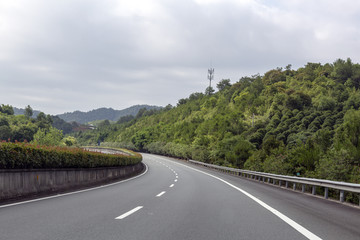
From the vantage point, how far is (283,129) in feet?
282

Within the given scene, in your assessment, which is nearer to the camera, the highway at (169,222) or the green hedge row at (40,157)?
the highway at (169,222)

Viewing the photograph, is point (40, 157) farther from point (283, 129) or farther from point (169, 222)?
point (283, 129)

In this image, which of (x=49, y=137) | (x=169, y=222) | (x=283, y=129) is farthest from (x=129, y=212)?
(x=49, y=137)

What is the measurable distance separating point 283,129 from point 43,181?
79950 millimetres

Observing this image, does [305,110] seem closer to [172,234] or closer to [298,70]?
[298,70]

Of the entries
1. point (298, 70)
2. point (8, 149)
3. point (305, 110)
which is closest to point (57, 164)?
point (8, 149)

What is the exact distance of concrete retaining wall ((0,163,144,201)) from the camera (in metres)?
10.1

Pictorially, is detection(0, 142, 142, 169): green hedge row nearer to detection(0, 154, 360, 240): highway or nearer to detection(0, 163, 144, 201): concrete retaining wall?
detection(0, 163, 144, 201): concrete retaining wall

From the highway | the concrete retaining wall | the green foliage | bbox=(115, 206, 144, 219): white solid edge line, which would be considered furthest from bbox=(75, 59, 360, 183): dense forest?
the green foliage

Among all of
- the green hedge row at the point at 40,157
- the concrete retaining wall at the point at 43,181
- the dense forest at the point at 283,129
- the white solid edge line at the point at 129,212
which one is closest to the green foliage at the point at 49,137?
the dense forest at the point at 283,129

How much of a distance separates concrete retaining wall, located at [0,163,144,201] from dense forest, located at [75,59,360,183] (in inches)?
438

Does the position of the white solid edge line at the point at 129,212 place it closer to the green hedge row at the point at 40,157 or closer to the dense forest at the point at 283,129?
the green hedge row at the point at 40,157

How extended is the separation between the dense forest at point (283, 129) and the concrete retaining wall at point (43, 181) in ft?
36.5

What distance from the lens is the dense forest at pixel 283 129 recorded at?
19.5 meters
